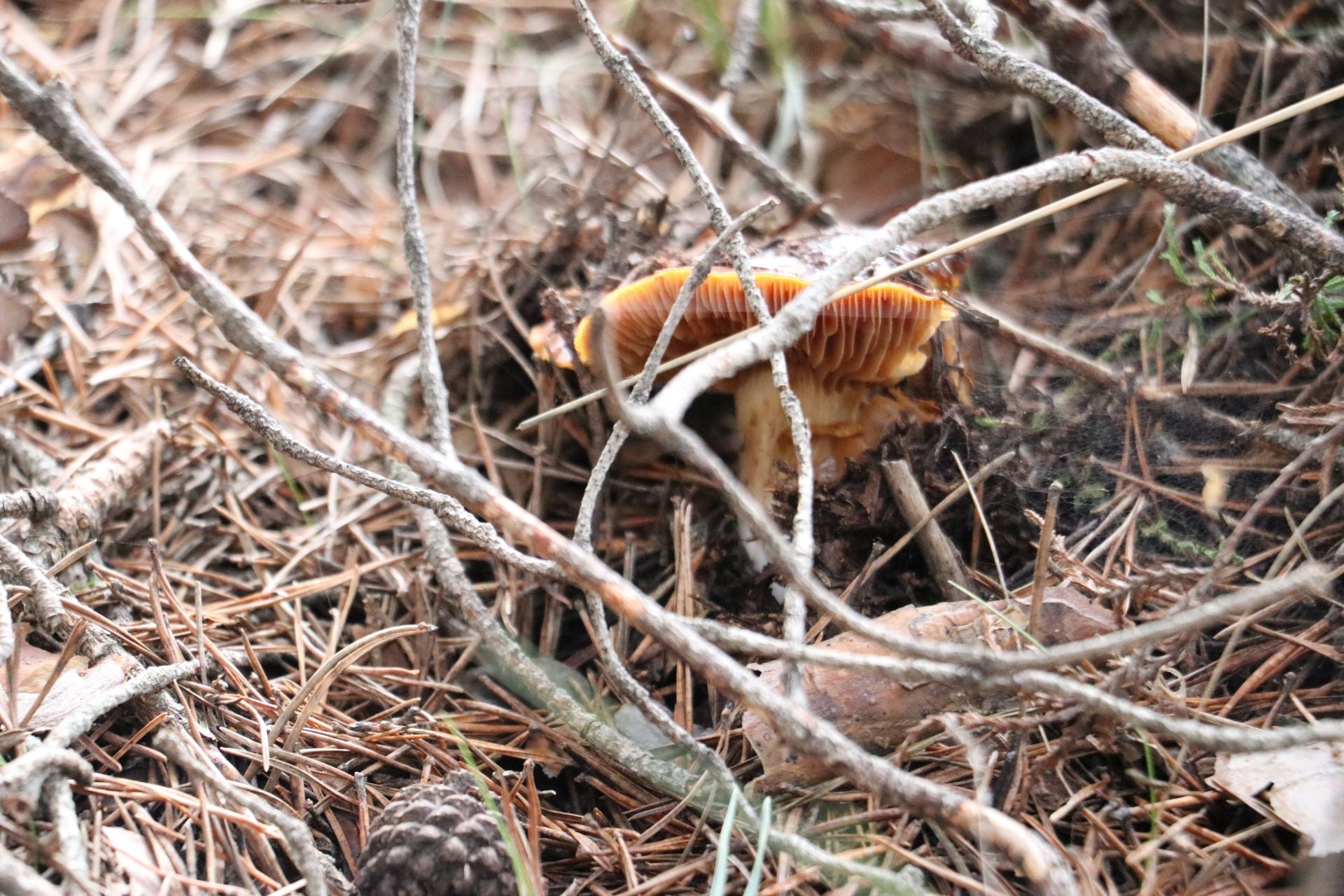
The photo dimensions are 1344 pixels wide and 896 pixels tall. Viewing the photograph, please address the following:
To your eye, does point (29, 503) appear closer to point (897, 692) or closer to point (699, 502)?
point (699, 502)

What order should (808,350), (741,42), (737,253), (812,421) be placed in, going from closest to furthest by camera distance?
(737,253)
(808,350)
(812,421)
(741,42)

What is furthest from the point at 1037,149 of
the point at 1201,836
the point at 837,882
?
the point at 837,882

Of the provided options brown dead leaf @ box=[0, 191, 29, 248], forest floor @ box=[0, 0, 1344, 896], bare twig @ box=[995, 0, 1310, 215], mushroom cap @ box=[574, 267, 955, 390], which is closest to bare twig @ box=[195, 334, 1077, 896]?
forest floor @ box=[0, 0, 1344, 896]

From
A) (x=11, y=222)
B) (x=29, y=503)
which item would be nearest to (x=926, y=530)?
(x=29, y=503)

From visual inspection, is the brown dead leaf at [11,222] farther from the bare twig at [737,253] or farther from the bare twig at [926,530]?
the bare twig at [926,530]

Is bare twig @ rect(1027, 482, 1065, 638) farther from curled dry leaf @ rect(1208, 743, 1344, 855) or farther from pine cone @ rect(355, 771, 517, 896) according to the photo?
pine cone @ rect(355, 771, 517, 896)

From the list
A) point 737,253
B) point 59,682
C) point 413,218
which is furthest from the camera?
point 413,218

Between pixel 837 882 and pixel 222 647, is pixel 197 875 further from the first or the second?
pixel 837 882
